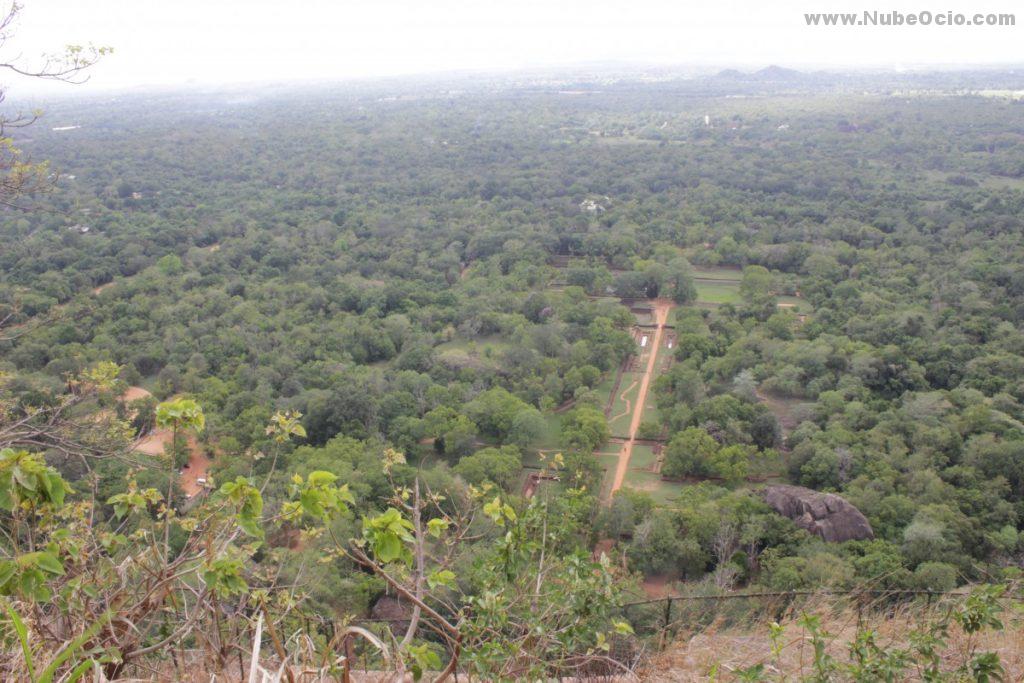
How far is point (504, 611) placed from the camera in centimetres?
366

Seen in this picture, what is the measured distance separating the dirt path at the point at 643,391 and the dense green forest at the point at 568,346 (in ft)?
0.54

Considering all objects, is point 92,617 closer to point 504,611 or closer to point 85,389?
point 504,611

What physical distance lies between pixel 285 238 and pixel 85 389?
31.7 metres

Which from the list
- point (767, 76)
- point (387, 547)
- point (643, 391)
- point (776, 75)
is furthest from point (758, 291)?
point (776, 75)

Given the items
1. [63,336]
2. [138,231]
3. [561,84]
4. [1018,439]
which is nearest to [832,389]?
[1018,439]

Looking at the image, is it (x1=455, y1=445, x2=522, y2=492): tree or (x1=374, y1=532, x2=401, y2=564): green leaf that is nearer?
(x1=374, y1=532, x2=401, y2=564): green leaf

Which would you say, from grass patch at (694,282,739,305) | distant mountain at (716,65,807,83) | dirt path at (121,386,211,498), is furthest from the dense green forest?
distant mountain at (716,65,807,83)

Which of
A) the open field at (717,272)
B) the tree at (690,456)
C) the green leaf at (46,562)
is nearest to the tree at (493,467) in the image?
the tree at (690,456)

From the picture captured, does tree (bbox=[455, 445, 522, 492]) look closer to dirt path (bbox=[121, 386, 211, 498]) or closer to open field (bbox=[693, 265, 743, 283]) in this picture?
dirt path (bbox=[121, 386, 211, 498])

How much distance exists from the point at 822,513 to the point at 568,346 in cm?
1105

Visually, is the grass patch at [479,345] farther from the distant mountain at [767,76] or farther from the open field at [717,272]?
the distant mountain at [767,76]

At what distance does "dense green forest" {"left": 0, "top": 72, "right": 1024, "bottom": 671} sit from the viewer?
12.8m

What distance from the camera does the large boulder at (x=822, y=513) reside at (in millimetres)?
13648

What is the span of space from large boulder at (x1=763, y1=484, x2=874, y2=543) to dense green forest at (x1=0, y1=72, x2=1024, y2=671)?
37 cm
